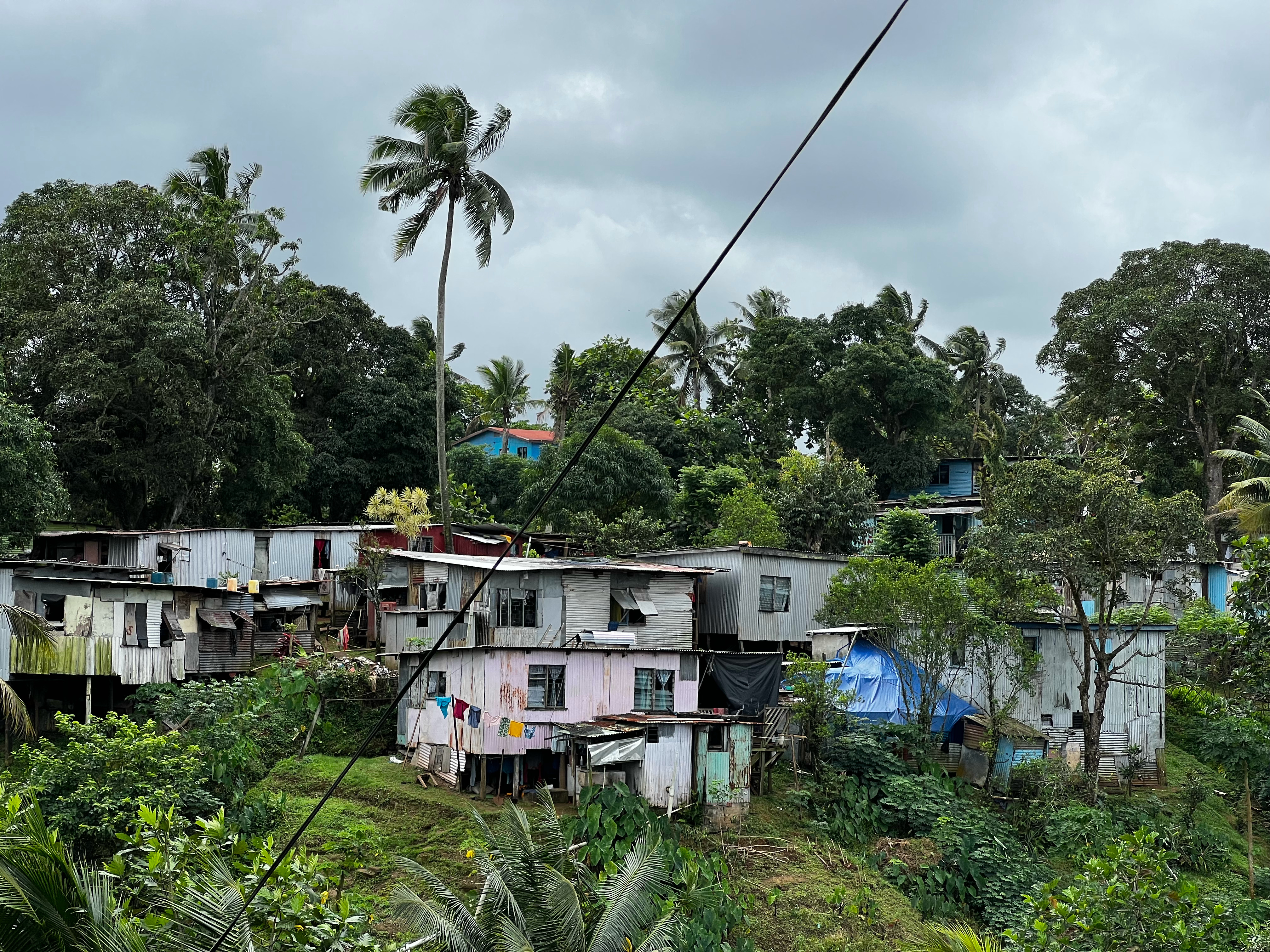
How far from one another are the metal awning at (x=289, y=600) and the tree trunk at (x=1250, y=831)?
2177cm

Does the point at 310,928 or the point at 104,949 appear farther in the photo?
the point at 310,928

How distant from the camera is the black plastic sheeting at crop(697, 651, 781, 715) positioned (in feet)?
78.3

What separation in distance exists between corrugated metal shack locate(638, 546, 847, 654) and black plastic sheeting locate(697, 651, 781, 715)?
395 cm

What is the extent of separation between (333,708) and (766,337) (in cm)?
3012

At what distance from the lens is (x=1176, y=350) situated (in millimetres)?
38125

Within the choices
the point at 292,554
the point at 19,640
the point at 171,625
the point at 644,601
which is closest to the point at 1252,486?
the point at 644,601

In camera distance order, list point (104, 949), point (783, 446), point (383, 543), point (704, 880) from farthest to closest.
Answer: point (783, 446) < point (383, 543) < point (704, 880) < point (104, 949)

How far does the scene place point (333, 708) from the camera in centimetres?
2339

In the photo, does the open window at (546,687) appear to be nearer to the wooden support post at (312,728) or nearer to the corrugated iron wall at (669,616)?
the wooden support post at (312,728)

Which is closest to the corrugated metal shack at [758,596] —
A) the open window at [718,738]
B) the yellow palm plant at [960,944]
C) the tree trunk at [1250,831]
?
the open window at [718,738]

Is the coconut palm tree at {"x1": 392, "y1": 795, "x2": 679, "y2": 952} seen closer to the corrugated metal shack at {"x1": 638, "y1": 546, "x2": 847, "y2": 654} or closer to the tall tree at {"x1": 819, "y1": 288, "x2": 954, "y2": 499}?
the corrugated metal shack at {"x1": 638, "y1": 546, "x2": 847, "y2": 654}

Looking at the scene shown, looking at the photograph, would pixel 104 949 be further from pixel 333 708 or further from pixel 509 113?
pixel 509 113

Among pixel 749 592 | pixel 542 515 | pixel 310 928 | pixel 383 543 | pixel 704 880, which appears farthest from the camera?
pixel 542 515

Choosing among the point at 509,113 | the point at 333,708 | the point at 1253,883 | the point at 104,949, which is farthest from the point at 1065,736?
the point at 104,949
